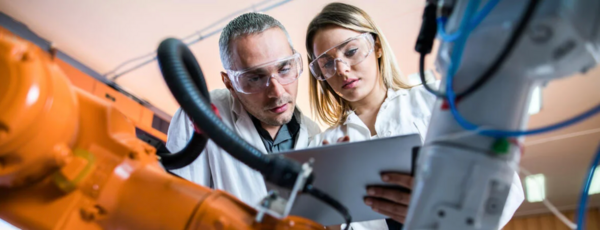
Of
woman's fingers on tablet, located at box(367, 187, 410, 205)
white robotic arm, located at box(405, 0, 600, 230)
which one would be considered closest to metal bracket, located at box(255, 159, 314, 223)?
white robotic arm, located at box(405, 0, 600, 230)

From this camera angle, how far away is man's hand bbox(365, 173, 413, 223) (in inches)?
28.5

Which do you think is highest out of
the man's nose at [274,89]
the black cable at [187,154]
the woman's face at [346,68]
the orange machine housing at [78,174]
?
the woman's face at [346,68]

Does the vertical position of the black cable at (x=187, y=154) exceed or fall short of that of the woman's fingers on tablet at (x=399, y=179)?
it falls short

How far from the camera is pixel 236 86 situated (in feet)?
4.88

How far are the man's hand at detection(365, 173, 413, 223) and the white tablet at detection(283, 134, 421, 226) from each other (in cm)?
1

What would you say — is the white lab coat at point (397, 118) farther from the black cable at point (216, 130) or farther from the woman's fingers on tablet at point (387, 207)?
the black cable at point (216, 130)

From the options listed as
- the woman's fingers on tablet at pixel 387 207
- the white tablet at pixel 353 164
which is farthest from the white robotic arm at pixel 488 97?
the woman's fingers on tablet at pixel 387 207

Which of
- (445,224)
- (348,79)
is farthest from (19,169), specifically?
(348,79)

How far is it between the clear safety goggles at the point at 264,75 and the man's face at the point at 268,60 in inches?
0.9

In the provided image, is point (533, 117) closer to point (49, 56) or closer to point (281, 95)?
point (281, 95)

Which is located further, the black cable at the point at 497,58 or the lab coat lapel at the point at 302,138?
the lab coat lapel at the point at 302,138

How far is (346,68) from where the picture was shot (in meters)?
1.43

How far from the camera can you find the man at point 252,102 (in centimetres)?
141

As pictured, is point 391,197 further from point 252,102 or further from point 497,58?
point 252,102
